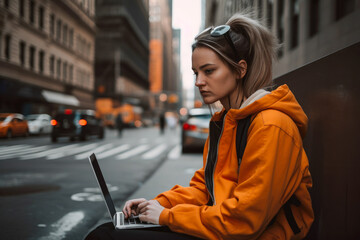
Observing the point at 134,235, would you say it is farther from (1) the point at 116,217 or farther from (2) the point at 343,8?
(2) the point at 343,8

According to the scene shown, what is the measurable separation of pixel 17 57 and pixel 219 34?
697 centimetres

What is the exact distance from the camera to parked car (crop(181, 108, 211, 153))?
12352 mm

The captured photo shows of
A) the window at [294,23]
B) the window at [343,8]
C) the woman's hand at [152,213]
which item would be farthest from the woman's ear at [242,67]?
the window at [294,23]

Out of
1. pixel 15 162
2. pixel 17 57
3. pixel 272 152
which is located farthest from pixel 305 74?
pixel 15 162

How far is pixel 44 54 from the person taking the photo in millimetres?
20047

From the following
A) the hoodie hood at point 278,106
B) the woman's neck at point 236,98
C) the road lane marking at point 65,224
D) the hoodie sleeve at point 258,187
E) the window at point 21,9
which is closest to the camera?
the hoodie sleeve at point 258,187

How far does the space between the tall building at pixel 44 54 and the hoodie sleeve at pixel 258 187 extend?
155 inches

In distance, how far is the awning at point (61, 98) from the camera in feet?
71.5

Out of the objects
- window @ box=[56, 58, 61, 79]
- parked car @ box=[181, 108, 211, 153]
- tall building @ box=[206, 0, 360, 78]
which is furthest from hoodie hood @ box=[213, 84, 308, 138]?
window @ box=[56, 58, 61, 79]

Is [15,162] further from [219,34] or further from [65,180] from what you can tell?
[219,34]

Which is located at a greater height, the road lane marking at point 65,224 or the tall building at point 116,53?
the tall building at point 116,53

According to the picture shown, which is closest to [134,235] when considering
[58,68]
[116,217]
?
[116,217]

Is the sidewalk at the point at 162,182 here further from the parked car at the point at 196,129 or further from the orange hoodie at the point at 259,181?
the parked car at the point at 196,129

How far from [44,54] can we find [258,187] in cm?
2060
